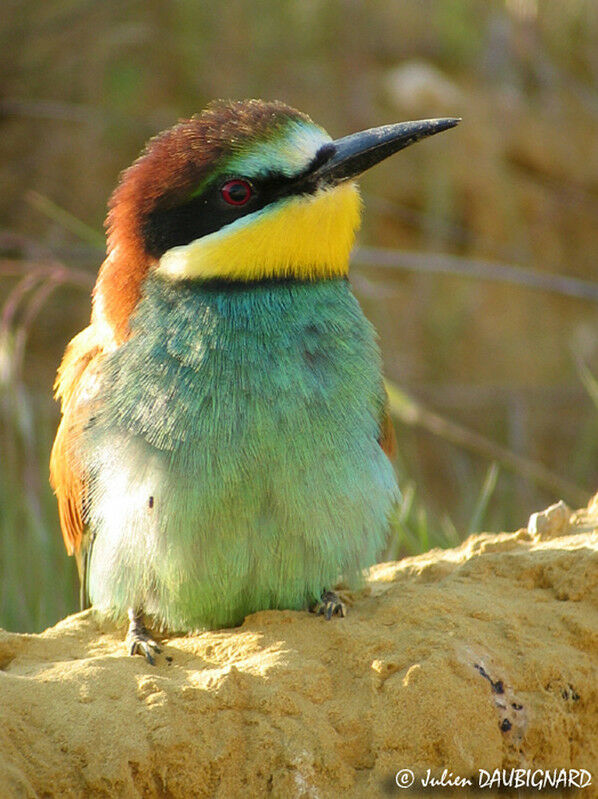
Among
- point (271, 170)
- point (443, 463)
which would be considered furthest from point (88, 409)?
point (443, 463)

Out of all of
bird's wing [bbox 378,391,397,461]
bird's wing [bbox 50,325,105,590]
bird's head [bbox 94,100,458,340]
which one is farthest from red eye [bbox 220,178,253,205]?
bird's wing [bbox 378,391,397,461]

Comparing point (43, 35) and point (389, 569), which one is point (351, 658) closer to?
point (389, 569)

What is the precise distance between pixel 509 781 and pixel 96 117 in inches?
206

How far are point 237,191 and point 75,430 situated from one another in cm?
66

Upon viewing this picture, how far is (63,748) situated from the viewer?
1.88 metres

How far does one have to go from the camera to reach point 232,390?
98.1 inches

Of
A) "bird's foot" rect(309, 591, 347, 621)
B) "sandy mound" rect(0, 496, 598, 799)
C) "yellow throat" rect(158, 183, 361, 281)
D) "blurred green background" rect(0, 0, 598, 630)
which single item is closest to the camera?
"sandy mound" rect(0, 496, 598, 799)

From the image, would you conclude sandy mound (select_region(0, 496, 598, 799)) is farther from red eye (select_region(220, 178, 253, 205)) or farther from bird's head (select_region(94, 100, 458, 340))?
red eye (select_region(220, 178, 253, 205))

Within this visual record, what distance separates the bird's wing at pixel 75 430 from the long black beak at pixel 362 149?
0.66 meters

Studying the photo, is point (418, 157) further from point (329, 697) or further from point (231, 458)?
point (329, 697)

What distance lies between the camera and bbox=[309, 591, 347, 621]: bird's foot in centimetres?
243

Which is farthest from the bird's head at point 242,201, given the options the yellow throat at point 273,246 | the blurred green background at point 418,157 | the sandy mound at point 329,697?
the blurred green background at point 418,157

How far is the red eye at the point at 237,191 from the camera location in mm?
2613

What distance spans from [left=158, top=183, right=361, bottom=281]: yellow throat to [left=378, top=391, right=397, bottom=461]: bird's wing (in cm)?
37
